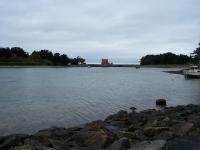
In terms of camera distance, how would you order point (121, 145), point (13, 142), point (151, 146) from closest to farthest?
point (151, 146)
point (121, 145)
point (13, 142)

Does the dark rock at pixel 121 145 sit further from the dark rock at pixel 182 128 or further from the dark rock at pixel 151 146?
the dark rock at pixel 182 128

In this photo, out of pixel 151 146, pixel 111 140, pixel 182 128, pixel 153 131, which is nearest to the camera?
pixel 151 146

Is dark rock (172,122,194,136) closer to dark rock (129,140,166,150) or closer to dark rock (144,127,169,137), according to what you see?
dark rock (144,127,169,137)

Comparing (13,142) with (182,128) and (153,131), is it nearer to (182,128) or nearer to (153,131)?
(153,131)

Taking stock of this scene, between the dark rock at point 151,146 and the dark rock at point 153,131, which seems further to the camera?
the dark rock at point 153,131

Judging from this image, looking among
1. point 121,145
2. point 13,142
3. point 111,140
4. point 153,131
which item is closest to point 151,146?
point 121,145

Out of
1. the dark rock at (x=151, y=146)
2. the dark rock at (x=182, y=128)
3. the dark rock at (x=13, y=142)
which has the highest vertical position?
the dark rock at (x=151, y=146)

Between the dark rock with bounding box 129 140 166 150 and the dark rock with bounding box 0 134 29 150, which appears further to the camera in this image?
the dark rock with bounding box 0 134 29 150

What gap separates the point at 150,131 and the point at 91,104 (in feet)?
68.3

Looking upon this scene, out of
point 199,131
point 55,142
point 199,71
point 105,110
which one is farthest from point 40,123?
point 199,71

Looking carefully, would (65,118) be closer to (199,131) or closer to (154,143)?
(199,131)

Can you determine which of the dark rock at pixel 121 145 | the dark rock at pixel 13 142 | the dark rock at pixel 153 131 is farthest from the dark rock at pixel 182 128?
the dark rock at pixel 13 142

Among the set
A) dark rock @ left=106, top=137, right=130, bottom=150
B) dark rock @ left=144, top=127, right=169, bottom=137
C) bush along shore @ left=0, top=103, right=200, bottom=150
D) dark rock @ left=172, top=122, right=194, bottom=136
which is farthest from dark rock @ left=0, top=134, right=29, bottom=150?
dark rock @ left=172, top=122, right=194, bottom=136

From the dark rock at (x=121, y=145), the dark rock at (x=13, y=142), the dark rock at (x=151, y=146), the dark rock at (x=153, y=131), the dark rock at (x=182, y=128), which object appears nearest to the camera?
the dark rock at (x=151, y=146)
